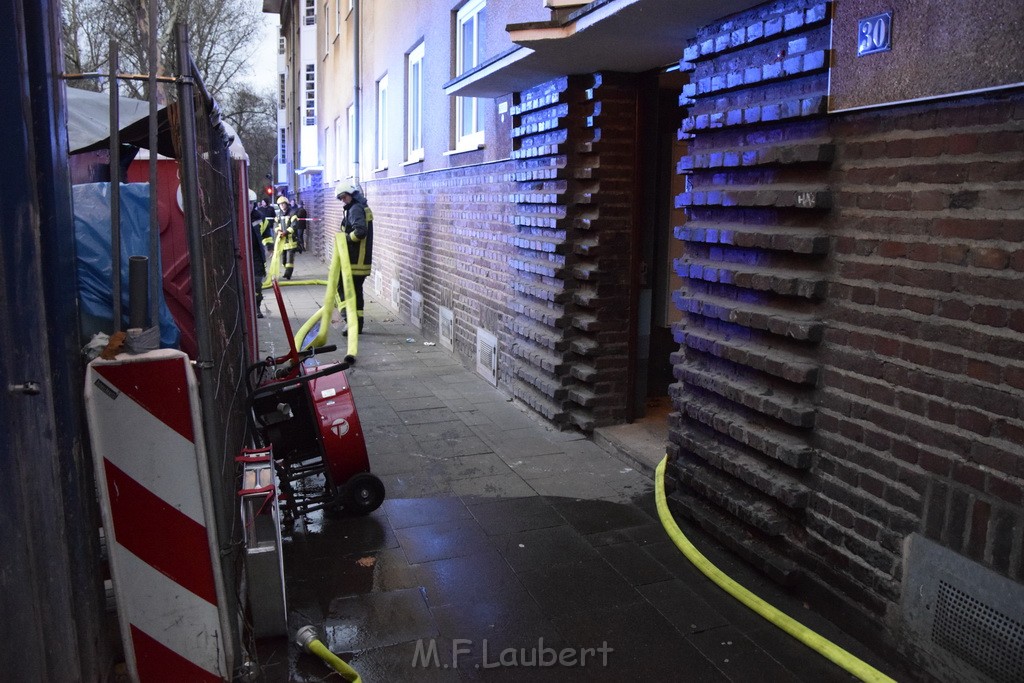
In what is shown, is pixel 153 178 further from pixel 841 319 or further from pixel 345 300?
pixel 345 300

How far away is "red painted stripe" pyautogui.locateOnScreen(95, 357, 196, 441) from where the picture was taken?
2803 mm

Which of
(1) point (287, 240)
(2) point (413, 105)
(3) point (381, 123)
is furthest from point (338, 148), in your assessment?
(2) point (413, 105)

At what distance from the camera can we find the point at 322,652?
3447 mm

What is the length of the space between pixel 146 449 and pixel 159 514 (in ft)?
0.80

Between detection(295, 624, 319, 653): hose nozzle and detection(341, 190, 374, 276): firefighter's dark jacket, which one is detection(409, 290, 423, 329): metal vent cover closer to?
detection(341, 190, 374, 276): firefighter's dark jacket

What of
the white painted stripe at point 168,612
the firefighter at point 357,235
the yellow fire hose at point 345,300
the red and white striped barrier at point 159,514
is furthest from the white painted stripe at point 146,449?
the firefighter at point 357,235

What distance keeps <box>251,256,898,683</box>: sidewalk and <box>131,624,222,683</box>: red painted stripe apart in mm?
432

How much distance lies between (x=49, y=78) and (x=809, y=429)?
3.30 m

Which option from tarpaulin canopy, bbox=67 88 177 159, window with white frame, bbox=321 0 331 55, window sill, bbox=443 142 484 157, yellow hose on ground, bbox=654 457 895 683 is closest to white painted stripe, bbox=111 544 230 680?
yellow hose on ground, bbox=654 457 895 683

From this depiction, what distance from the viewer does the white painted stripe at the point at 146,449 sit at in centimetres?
280

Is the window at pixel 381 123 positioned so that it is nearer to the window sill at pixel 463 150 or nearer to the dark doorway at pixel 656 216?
the window sill at pixel 463 150

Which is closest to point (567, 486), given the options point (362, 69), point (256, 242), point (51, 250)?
point (51, 250)

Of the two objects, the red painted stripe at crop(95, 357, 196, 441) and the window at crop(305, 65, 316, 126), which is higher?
the window at crop(305, 65, 316, 126)

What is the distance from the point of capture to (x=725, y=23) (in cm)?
454
